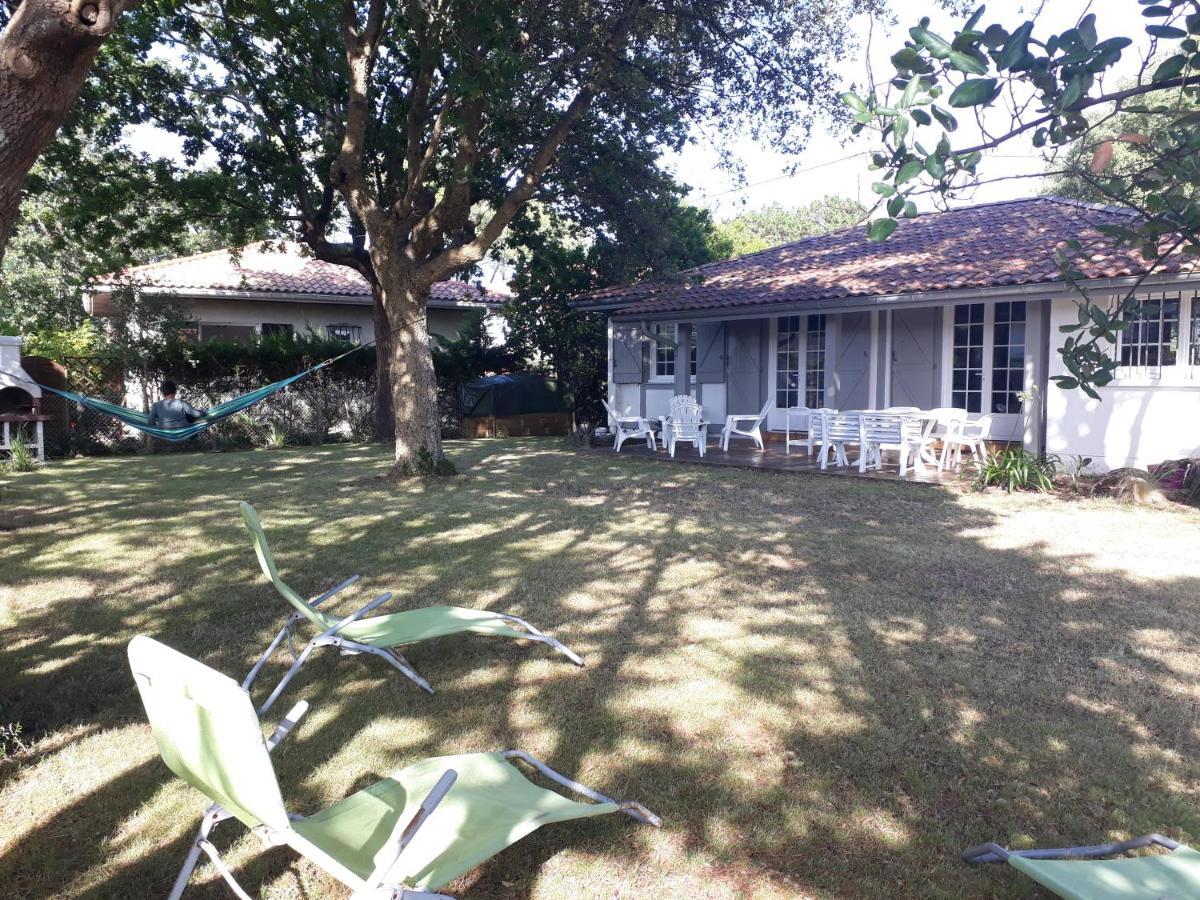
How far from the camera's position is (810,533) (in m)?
7.48

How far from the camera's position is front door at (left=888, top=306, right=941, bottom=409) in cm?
1378

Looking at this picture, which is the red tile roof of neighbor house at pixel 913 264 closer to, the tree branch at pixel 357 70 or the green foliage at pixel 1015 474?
the green foliage at pixel 1015 474

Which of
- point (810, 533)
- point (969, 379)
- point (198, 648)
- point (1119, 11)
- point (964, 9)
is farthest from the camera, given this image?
point (969, 379)

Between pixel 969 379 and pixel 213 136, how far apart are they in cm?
1272

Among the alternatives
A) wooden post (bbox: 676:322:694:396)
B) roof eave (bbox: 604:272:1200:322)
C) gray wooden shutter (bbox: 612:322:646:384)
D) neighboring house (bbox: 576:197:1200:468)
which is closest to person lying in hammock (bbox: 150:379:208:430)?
neighboring house (bbox: 576:197:1200:468)

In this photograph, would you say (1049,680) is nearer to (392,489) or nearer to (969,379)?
(392,489)

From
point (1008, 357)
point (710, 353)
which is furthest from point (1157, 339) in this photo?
point (710, 353)

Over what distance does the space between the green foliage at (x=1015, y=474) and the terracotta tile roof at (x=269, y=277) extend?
1319 centimetres

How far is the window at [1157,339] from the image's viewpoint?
1048cm

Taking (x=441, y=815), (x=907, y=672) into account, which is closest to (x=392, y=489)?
(x=907, y=672)

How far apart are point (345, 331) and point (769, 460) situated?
43.9 ft

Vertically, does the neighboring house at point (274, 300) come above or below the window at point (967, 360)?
above

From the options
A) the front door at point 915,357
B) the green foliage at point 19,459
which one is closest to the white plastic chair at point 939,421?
the front door at point 915,357

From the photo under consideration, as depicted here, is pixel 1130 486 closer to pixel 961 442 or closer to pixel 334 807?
pixel 961 442
